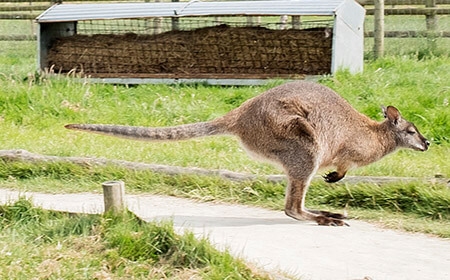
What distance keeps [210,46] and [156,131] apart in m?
5.43

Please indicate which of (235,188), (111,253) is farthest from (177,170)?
(111,253)

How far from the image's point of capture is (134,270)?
14.0 ft

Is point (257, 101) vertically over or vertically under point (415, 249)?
over

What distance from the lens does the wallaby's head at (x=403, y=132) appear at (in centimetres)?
572

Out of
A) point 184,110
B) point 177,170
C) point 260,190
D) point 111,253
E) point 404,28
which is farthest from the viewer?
point 404,28

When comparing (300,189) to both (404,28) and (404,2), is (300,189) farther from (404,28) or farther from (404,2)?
(404,28)

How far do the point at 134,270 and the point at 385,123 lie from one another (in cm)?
241

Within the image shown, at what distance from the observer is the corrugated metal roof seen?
9.52 m

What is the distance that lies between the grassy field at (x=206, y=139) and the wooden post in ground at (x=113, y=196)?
4.58ft

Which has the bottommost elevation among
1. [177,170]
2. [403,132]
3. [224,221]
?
[224,221]

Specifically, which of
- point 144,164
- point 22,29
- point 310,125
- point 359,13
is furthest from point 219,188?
point 22,29

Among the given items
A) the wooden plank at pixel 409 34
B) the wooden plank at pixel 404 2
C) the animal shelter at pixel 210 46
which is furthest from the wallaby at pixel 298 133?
the wooden plank at pixel 404 2

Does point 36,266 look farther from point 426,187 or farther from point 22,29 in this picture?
point 22,29

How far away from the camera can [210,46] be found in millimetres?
10570
